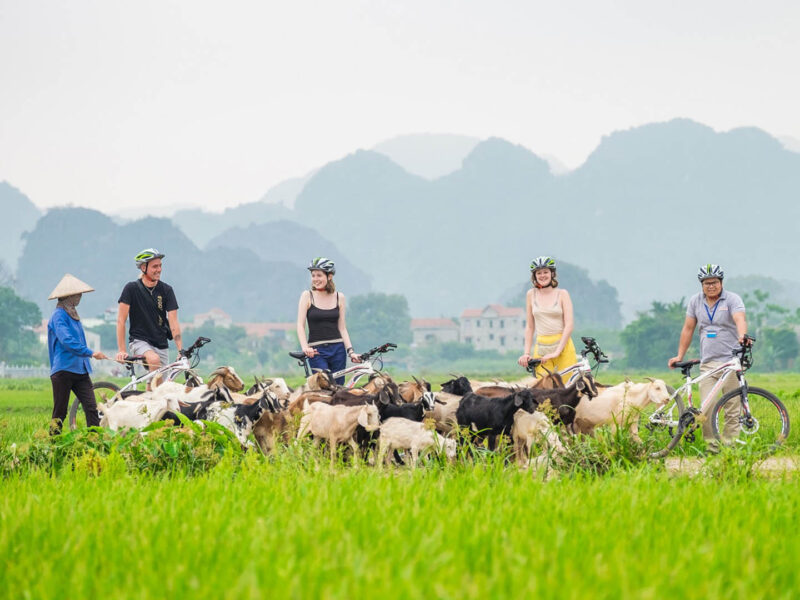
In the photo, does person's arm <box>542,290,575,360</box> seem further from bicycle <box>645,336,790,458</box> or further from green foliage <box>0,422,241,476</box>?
green foliage <box>0,422,241,476</box>

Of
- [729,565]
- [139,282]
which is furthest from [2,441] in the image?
[729,565]

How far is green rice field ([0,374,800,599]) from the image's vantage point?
3.93 meters

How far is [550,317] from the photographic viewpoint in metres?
10.3

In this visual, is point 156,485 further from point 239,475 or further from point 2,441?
point 2,441

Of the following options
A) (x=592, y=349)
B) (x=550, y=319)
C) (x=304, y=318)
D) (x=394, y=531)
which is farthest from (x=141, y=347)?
(x=394, y=531)

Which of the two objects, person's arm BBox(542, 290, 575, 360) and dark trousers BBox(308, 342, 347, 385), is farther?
dark trousers BBox(308, 342, 347, 385)

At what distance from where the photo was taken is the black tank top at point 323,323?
10.9m

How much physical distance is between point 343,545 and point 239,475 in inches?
97.4

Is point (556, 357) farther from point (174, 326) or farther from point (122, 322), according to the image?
point (122, 322)

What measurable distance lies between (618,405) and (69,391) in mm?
6085

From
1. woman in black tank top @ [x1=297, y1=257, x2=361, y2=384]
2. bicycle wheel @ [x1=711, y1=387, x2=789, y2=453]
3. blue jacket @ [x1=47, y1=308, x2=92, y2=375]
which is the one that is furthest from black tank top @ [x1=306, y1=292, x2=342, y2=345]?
bicycle wheel @ [x1=711, y1=387, x2=789, y2=453]

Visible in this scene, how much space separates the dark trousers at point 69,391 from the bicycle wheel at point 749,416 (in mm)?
7104

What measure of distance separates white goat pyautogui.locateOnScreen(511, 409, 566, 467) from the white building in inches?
6093

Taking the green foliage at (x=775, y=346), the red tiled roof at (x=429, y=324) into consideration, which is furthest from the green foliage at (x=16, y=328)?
the green foliage at (x=775, y=346)
